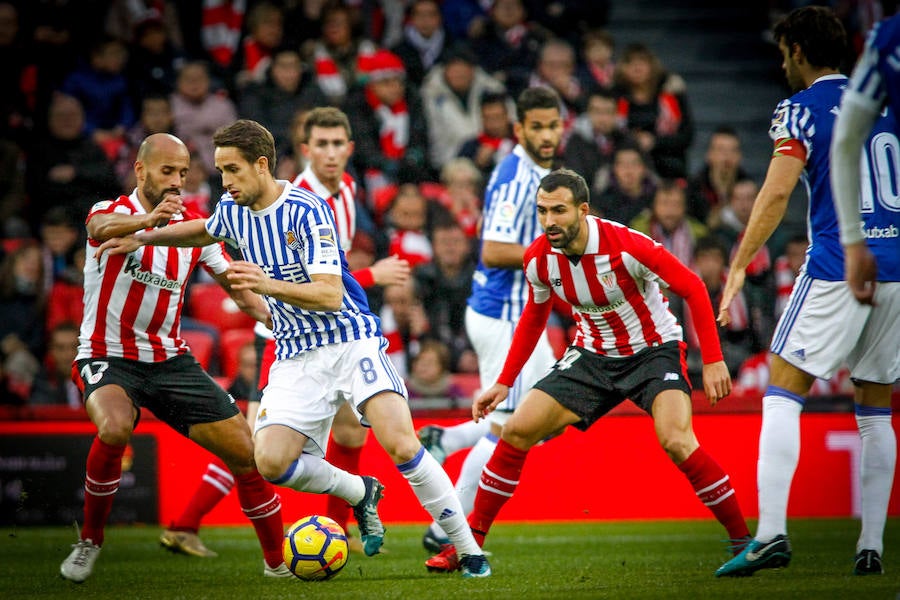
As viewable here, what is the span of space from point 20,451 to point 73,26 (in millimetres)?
5484

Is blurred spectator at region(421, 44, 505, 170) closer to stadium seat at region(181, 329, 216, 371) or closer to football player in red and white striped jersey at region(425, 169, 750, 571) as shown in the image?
stadium seat at region(181, 329, 216, 371)

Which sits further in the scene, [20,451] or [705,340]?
[20,451]

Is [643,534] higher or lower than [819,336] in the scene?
lower

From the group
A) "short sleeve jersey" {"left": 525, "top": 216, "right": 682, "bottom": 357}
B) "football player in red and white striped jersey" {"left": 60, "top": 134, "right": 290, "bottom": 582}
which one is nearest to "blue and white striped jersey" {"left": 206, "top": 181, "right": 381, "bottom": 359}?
"football player in red and white striped jersey" {"left": 60, "top": 134, "right": 290, "bottom": 582}

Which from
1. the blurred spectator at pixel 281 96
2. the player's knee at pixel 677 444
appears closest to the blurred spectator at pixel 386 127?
the blurred spectator at pixel 281 96

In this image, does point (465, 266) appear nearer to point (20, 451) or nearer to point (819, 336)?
point (20, 451)

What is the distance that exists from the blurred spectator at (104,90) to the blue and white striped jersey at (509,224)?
6.31 metres

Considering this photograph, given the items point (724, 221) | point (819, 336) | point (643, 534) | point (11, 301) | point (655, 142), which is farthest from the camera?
point (655, 142)

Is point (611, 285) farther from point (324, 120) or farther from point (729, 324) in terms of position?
point (729, 324)

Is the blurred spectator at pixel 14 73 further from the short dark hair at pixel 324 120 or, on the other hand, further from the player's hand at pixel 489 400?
the player's hand at pixel 489 400

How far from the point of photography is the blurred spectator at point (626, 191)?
11.5 m

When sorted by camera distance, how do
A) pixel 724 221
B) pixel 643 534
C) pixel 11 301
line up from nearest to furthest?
pixel 643 534, pixel 11 301, pixel 724 221

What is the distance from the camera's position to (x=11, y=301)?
425 inches

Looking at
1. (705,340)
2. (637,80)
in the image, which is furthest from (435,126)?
(705,340)
